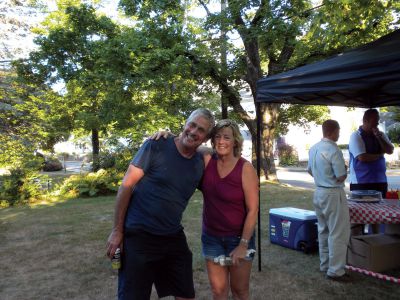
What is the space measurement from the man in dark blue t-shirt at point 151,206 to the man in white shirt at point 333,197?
2190 mm

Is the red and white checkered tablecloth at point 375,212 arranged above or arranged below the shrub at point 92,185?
above

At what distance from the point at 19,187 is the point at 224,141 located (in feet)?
35.8

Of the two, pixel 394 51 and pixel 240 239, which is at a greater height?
pixel 394 51

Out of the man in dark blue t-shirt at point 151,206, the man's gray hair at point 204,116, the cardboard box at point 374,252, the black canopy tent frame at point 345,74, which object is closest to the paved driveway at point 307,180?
the cardboard box at point 374,252

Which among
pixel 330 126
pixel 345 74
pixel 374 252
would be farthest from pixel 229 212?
pixel 374 252

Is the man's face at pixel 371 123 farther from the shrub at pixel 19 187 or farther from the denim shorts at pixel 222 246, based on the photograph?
the shrub at pixel 19 187

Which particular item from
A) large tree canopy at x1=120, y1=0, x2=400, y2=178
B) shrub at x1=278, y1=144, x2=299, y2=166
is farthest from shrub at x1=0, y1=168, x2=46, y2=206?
shrub at x1=278, y1=144, x2=299, y2=166

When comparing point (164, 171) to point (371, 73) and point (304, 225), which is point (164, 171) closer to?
point (371, 73)

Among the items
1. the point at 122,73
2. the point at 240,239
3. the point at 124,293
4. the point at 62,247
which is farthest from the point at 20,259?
the point at 122,73

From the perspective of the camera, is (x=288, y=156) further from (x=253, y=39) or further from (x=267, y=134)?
(x=253, y=39)

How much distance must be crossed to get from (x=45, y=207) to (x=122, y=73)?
4830mm

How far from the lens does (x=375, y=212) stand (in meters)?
4.11

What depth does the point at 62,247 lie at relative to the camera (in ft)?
20.0

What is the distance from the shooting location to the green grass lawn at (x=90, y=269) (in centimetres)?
411
